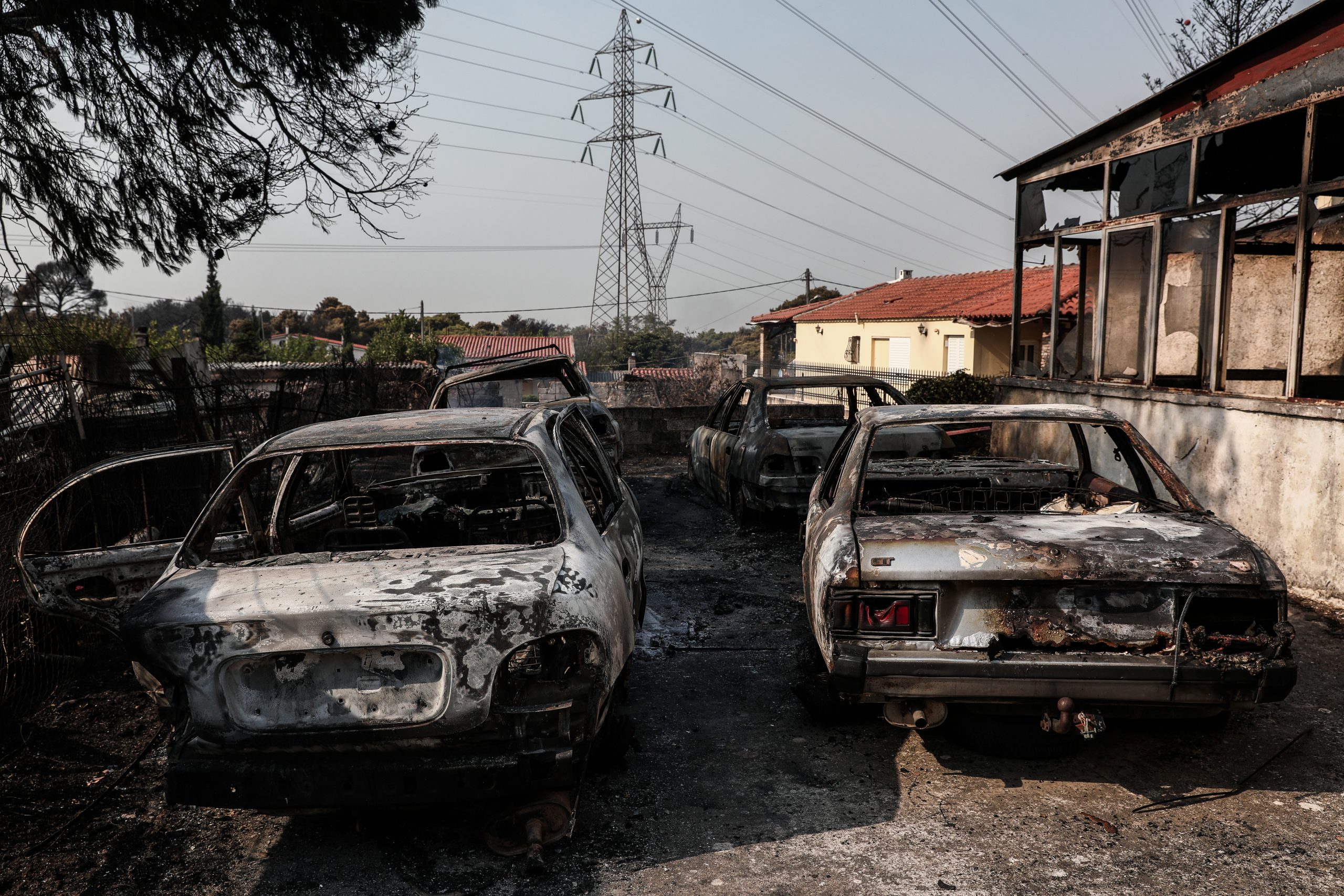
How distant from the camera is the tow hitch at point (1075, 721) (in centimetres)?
323

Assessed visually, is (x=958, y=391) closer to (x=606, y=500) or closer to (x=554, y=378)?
(x=554, y=378)

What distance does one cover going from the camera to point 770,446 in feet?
26.8

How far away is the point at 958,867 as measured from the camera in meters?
3.02

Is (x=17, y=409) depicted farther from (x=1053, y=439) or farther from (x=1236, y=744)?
(x=1053, y=439)

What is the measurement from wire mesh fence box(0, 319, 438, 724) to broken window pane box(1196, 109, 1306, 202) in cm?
843

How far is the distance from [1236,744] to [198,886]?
4.16m

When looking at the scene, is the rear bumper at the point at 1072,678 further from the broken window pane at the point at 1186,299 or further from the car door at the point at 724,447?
the broken window pane at the point at 1186,299

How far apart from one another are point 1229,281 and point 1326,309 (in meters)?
3.39

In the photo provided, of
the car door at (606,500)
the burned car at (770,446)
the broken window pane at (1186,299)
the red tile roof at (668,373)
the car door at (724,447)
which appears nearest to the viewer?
the car door at (606,500)

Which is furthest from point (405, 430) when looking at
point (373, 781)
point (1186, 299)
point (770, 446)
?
point (1186, 299)

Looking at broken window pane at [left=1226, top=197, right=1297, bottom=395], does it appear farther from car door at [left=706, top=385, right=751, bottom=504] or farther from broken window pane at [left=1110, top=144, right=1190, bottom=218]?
car door at [left=706, top=385, right=751, bottom=504]

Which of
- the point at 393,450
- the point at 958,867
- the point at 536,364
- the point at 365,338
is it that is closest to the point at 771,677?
the point at 958,867

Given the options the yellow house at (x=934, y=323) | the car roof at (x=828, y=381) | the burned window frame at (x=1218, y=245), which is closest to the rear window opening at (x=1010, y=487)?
the burned window frame at (x=1218, y=245)

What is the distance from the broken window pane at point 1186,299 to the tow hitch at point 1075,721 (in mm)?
7020
